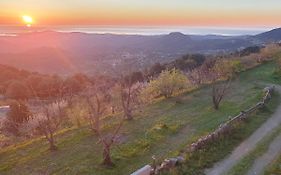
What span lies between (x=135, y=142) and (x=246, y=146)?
220 inches

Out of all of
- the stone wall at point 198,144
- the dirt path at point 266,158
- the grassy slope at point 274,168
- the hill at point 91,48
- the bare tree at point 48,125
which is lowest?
the hill at point 91,48

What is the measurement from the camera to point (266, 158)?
56.4 feet

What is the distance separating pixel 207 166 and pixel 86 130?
937cm

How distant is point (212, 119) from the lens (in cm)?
2403

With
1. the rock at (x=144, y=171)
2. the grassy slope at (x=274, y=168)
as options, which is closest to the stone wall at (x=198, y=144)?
the rock at (x=144, y=171)

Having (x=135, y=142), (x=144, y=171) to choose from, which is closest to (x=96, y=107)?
(x=135, y=142)

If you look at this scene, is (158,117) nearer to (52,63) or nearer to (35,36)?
(52,63)

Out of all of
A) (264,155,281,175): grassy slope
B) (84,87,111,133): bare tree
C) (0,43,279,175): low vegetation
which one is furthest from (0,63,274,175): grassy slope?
(264,155,281,175): grassy slope

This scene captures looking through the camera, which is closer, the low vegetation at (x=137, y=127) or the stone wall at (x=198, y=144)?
the stone wall at (x=198, y=144)

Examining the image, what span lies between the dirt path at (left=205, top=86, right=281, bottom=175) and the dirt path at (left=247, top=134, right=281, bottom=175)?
30.4 inches

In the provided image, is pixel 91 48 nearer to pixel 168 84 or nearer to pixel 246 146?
pixel 168 84

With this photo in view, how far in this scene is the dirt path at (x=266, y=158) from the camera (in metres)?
15.7

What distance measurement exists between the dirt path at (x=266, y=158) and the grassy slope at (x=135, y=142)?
3658mm

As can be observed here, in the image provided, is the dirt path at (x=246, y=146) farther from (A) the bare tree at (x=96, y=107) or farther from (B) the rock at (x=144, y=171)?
(A) the bare tree at (x=96, y=107)
